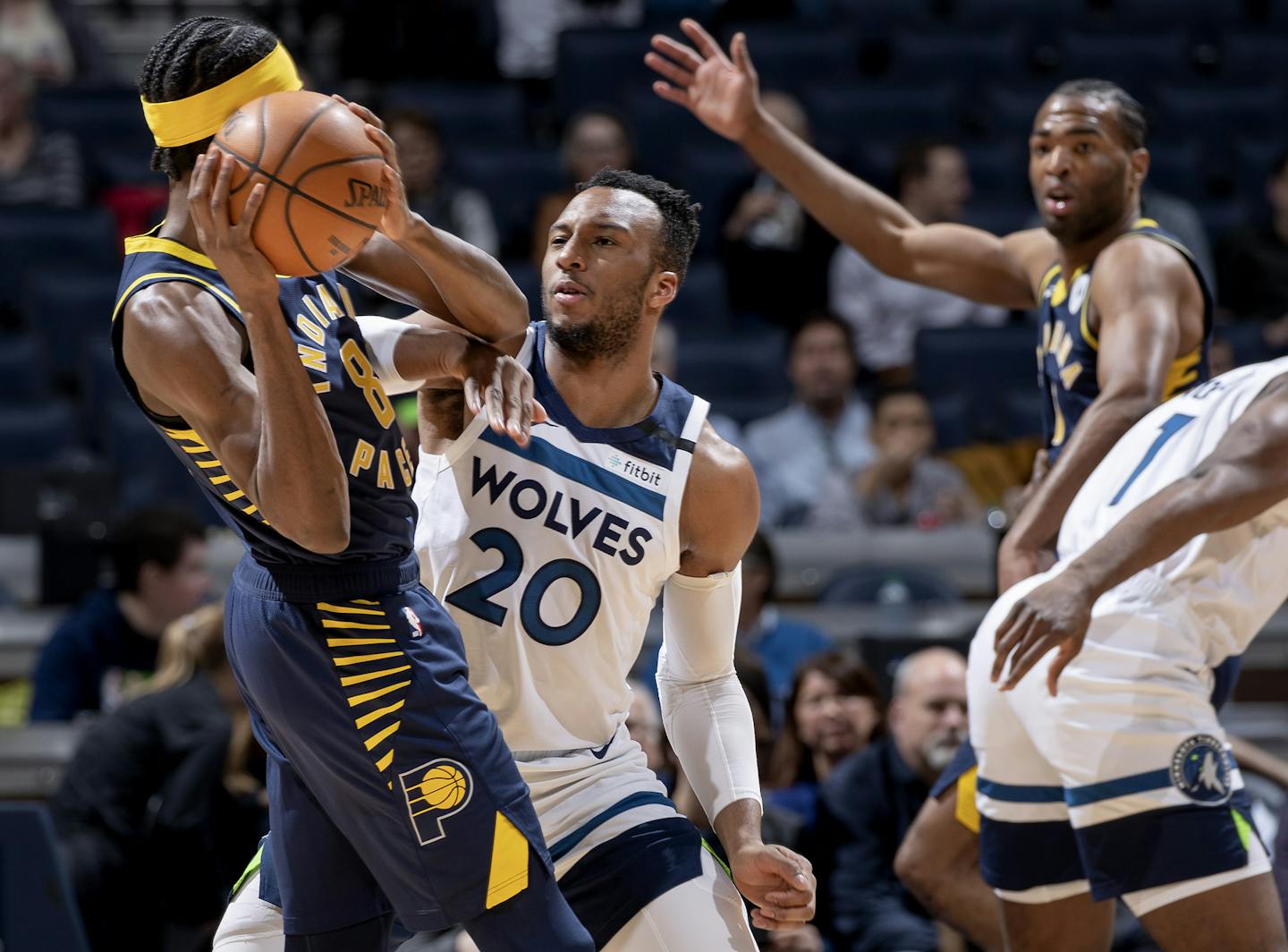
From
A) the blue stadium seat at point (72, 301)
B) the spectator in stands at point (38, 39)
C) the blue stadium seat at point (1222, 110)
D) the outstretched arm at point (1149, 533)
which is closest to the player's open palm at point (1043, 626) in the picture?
the outstretched arm at point (1149, 533)

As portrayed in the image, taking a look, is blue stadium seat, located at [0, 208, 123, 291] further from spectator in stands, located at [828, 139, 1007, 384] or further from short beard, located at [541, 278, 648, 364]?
short beard, located at [541, 278, 648, 364]

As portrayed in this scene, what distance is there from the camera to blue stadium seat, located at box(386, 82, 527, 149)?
1027 cm

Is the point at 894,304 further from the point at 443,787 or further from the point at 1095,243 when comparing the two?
the point at 443,787

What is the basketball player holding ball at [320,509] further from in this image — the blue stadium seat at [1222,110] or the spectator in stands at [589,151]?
the blue stadium seat at [1222,110]

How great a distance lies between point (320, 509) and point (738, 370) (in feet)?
20.0

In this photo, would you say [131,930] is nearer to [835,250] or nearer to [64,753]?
[64,753]

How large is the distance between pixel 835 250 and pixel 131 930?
214 inches

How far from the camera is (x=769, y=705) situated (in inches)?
243

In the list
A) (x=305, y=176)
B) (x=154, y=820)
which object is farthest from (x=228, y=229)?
(x=154, y=820)

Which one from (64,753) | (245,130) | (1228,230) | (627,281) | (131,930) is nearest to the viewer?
(245,130)

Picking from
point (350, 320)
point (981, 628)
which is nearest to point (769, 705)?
point (981, 628)

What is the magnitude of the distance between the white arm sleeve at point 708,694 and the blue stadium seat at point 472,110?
6.86m

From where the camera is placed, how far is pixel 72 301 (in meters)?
8.83

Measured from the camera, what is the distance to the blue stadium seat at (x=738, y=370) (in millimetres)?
8680
